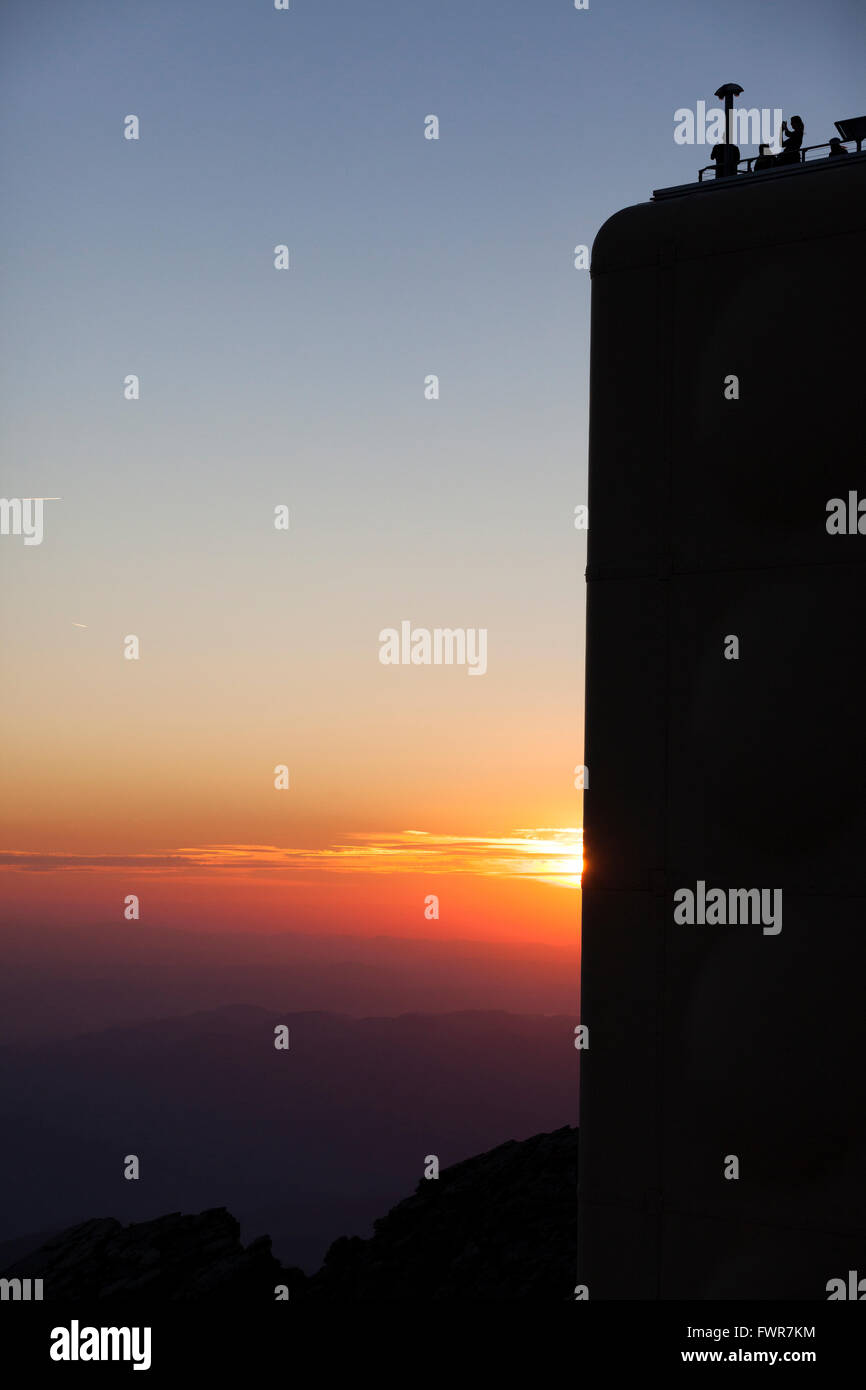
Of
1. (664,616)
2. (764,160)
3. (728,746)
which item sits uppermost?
(764,160)

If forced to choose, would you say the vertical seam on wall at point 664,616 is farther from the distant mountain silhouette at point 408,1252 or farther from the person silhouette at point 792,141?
the distant mountain silhouette at point 408,1252

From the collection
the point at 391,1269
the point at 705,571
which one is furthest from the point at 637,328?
the point at 391,1269

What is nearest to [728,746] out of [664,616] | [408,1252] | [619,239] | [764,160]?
[664,616]
